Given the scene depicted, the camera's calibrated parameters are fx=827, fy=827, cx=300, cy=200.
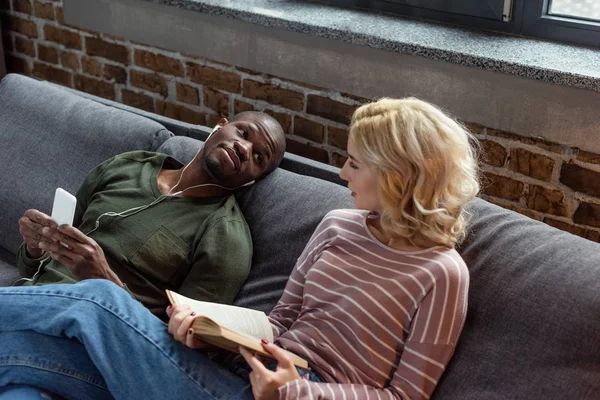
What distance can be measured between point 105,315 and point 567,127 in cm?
124

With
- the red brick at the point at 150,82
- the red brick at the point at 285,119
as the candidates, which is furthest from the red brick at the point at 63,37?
the red brick at the point at 285,119

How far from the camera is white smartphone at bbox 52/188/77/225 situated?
196cm

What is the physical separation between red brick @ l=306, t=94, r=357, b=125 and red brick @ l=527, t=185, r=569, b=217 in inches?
24.3

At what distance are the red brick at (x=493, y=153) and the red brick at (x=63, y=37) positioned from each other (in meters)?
1.82

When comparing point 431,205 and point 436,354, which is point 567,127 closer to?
point 431,205

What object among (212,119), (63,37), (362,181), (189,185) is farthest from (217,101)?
(362,181)

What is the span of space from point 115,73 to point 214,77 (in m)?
0.56

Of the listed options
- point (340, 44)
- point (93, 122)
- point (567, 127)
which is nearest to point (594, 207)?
point (567, 127)

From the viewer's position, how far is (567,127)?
83.7 inches

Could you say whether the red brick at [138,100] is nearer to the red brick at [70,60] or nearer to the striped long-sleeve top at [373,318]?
the red brick at [70,60]

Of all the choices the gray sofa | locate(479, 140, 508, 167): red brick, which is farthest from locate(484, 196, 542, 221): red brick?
the gray sofa

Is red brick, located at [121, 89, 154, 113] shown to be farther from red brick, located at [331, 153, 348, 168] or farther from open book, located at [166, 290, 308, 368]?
open book, located at [166, 290, 308, 368]

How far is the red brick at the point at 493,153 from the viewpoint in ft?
7.50

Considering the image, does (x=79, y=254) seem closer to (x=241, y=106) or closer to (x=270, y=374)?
(x=270, y=374)
